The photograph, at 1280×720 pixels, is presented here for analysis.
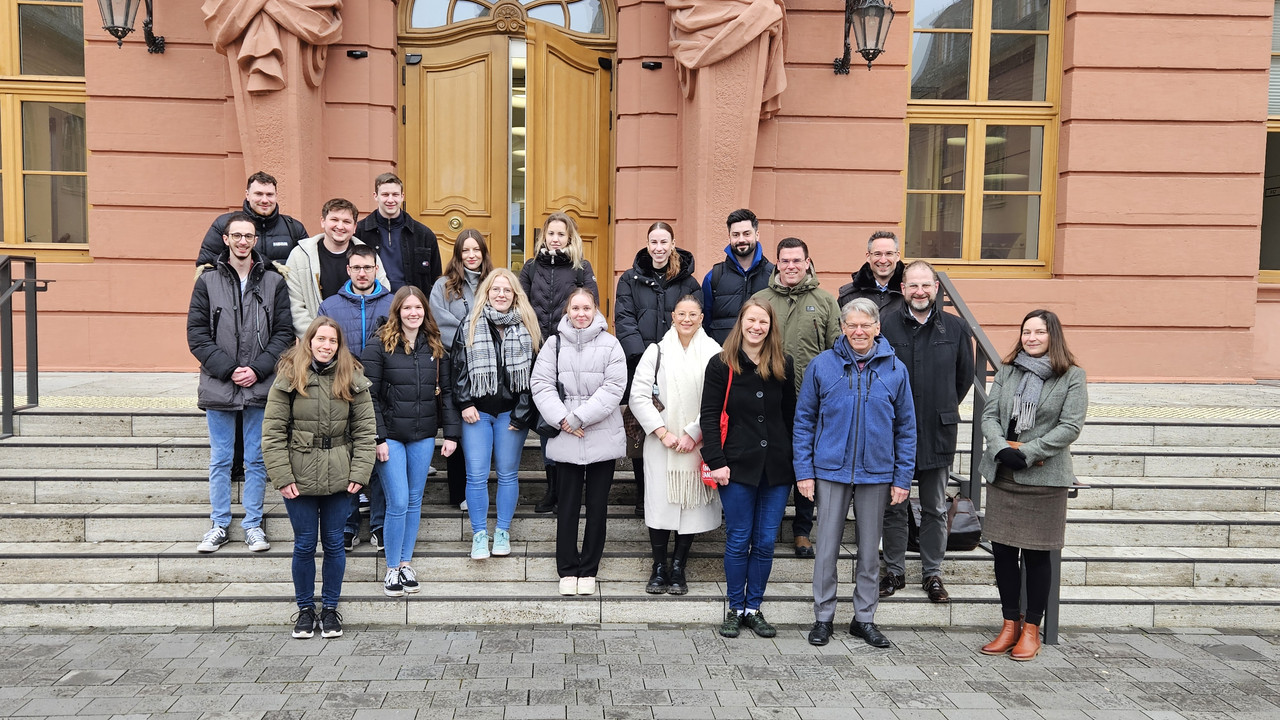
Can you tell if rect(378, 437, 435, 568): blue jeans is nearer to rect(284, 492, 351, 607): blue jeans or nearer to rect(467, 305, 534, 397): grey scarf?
rect(284, 492, 351, 607): blue jeans

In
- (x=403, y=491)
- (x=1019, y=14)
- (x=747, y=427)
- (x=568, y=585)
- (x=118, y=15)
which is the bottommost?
(x=568, y=585)

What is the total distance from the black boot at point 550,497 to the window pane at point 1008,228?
5793mm

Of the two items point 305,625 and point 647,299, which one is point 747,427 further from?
point 305,625

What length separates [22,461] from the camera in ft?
19.3

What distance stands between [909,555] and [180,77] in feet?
25.5

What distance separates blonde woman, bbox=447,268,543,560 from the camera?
5039mm

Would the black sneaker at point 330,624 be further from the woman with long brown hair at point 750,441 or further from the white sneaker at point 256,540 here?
the woman with long brown hair at point 750,441

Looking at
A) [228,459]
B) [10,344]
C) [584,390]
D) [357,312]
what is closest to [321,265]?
[357,312]

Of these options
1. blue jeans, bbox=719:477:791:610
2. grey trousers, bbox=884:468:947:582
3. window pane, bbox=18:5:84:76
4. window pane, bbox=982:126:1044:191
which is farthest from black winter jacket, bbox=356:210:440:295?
window pane, bbox=982:126:1044:191

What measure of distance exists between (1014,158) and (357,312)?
23.6 feet

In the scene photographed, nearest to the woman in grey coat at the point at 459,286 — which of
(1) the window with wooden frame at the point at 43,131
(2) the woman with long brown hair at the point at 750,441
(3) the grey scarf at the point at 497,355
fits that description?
(3) the grey scarf at the point at 497,355

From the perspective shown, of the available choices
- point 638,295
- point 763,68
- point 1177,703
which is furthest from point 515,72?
point 1177,703

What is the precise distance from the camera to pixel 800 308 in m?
5.14

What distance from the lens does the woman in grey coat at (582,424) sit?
4957mm
